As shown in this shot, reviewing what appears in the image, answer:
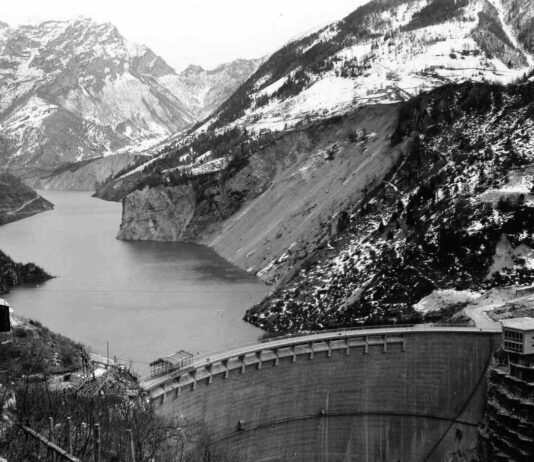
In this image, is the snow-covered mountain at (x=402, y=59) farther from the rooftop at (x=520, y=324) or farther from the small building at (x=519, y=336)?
the small building at (x=519, y=336)


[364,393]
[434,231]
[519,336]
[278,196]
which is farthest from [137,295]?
[519,336]

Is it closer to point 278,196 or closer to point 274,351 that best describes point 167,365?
point 274,351

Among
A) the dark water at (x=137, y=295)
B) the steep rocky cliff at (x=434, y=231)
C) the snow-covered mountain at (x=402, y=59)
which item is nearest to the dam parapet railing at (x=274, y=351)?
the steep rocky cliff at (x=434, y=231)

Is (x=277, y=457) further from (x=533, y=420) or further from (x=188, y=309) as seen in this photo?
(x=188, y=309)

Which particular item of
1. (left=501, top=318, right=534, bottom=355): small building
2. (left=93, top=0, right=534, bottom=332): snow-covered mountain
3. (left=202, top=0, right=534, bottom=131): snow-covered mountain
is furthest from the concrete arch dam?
(left=202, top=0, right=534, bottom=131): snow-covered mountain

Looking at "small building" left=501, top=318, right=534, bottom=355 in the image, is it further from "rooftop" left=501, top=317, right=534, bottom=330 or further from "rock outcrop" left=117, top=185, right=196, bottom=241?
"rock outcrop" left=117, top=185, right=196, bottom=241

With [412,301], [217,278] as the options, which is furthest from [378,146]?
[412,301]
